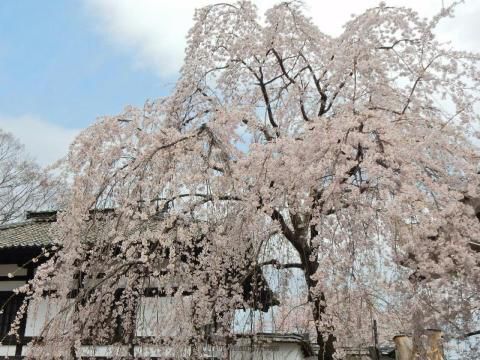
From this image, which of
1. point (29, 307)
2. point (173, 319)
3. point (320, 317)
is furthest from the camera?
point (29, 307)

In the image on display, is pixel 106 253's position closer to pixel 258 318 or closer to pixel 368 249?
pixel 258 318

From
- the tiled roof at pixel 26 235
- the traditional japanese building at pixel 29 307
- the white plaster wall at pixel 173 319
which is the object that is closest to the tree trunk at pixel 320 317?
the white plaster wall at pixel 173 319

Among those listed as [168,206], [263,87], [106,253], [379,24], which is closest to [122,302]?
[106,253]

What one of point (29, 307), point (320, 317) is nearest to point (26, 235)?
point (29, 307)

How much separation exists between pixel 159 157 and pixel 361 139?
207 centimetres

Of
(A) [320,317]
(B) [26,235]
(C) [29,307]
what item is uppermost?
(B) [26,235]

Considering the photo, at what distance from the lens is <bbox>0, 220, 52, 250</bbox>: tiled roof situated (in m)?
8.53

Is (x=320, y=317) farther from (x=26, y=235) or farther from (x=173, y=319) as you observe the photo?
(x=26, y=235)

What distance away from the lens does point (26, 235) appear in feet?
31.1

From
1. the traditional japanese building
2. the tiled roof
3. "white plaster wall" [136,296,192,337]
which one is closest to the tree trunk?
"white plaster wall" [136,296,192,337]

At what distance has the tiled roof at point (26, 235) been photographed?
8.53 m

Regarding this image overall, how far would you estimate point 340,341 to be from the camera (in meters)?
5.18

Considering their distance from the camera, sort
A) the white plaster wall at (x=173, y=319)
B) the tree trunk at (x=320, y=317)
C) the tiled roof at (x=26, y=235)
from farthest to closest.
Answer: the tiled roof at (x=26, y=235) < the white plaster wall at (x=173, y=319) < the tree trunk at (x=320, y=317)

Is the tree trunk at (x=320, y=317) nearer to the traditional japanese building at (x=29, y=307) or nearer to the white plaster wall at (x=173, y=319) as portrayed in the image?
the white plaster wall at (x=173, y=319)
